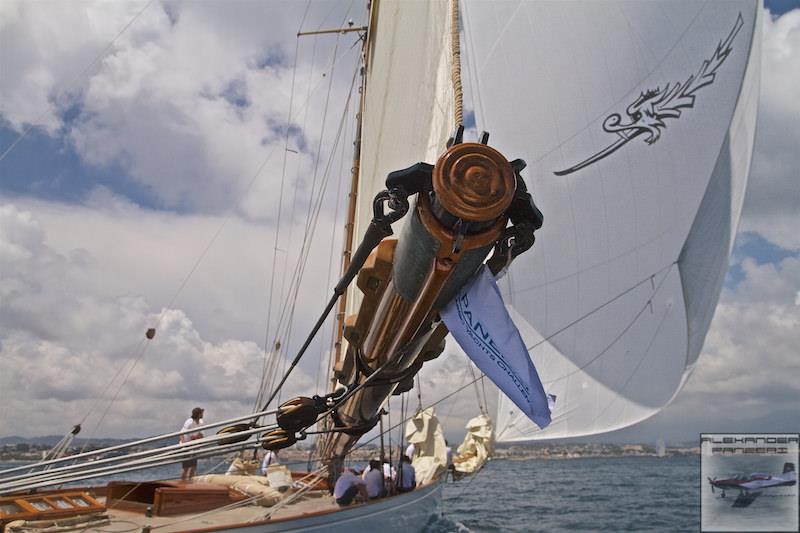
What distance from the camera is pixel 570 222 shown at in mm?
11312

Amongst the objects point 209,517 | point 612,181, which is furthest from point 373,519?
point 612,181

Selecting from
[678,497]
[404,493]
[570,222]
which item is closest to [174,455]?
[404,493]

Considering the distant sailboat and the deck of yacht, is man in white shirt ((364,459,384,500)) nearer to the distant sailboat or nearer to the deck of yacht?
the distant sailboat

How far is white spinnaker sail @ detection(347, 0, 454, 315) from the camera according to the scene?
5896 mm

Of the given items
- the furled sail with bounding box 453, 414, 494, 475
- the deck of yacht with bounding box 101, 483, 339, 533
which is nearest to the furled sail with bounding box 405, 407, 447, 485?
the furled sail with bounding box 453, 414, 494, 475

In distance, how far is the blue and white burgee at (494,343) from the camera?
2541 mm

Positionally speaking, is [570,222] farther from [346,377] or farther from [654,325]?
[346,377]

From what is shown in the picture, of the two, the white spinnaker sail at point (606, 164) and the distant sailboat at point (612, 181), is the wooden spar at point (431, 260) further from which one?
the white spinnaker sail at point (606, 164)

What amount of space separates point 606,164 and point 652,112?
4.22 feet

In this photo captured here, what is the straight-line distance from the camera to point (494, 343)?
8.51 feet

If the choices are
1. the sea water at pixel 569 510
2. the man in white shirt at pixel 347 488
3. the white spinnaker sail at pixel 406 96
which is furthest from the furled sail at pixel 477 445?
the white spinnaker sail at pixel 406 96

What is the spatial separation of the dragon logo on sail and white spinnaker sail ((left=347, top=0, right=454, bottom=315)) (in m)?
5.21

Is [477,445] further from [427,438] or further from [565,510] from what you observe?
[565,510]

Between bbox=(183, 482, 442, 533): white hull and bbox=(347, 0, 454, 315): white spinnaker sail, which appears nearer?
bbox=(347, 0, 454, 315): white spinnaker sail
